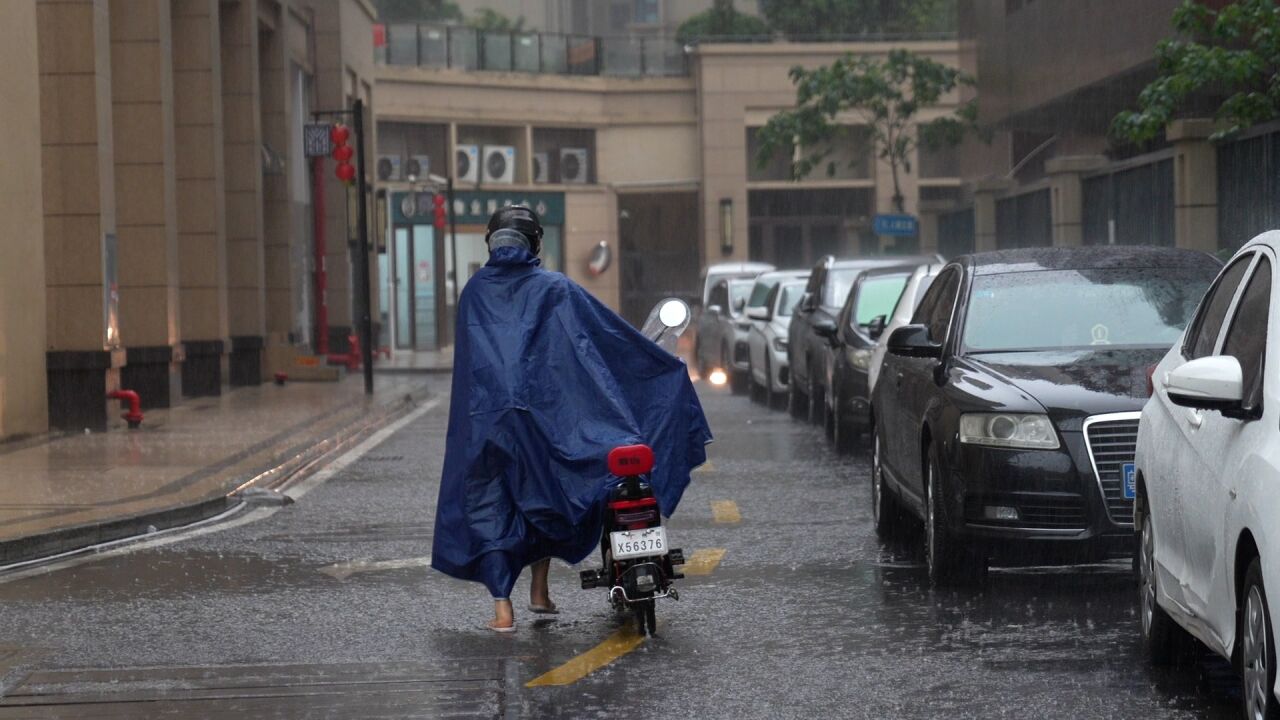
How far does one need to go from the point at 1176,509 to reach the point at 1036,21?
2553 centimetres

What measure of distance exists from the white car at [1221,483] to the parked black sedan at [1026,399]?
1159 mm

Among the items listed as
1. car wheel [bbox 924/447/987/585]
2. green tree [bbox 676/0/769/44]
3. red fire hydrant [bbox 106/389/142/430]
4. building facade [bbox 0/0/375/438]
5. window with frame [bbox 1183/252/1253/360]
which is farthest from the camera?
green tree [bbox 676/0/769/44]

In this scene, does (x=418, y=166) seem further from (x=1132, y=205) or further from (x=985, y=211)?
(x=1132, y=205)

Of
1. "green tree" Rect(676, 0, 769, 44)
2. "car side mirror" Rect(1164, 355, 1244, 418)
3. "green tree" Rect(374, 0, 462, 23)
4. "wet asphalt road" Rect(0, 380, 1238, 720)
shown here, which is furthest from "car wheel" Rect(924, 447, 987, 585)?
"green tree" Rect(374, 0, 462, 23)

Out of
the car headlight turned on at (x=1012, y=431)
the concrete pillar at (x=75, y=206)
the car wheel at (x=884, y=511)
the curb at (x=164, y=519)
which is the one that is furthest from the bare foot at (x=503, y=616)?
the concrete pillar at (x=75, y=206)

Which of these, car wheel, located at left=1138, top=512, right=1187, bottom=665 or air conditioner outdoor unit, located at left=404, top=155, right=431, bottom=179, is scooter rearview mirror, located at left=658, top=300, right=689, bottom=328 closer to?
car wheel, located at left=1138, top=512, right=1187, bottom=665

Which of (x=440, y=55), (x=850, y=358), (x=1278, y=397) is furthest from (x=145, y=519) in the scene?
(x=440, y=55)

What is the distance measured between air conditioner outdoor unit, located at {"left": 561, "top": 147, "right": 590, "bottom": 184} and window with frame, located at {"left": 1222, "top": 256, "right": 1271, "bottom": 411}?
5673 cm

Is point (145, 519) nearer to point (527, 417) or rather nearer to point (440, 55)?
point (527, 417)

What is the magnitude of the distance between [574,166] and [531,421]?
55.3 metres

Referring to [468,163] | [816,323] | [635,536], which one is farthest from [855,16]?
[635,536]

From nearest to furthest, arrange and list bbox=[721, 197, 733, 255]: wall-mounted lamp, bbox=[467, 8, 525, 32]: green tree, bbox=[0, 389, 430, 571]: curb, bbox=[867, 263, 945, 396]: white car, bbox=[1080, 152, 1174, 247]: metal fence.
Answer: bbox=[0, 389, 430, 571]: curb < bbox=[867, 263, 945, 396]: white car < bbox=[1080, 152, 1174, 247]: metal fence < bbox=[721, 197, 733, 255]: wall-mounted lamp < bbox=[467, 8, 525, 32]: green tree

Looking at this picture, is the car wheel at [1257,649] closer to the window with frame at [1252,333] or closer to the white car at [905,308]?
the window with frame at [1252,333]

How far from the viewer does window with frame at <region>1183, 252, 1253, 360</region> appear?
6852 mm
